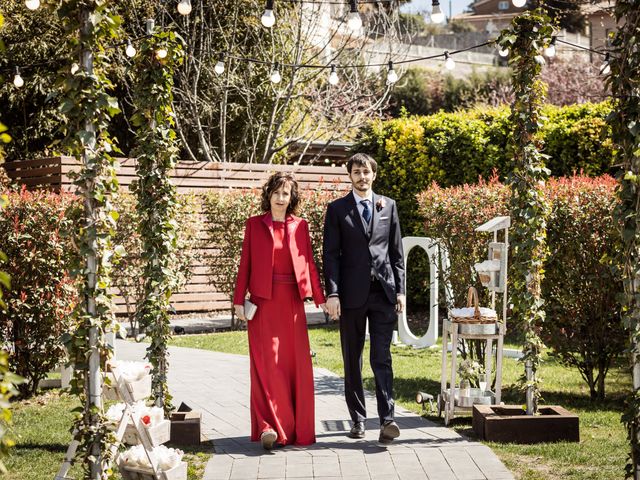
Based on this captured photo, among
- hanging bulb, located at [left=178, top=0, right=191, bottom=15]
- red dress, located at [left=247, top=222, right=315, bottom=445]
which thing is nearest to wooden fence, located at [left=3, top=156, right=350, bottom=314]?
hanging bulb, located at [left=178, top=0, right=191, bottom=15]

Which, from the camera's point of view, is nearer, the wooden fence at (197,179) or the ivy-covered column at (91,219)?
the ivy-covered column at (91,219)

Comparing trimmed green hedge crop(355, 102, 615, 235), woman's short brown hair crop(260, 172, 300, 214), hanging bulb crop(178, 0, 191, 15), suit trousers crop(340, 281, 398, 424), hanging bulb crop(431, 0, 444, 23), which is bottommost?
suit trousers crop(340, 281, 398, 424)

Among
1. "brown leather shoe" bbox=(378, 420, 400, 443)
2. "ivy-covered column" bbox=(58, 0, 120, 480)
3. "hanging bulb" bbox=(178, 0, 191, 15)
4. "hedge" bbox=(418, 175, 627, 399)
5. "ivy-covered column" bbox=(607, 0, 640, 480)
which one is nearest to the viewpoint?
"ivy-covered column" bbox=(607, 0, 640, 480)

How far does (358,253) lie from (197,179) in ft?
30.0

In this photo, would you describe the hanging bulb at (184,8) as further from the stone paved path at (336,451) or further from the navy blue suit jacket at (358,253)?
the stone paved path at (336,451)

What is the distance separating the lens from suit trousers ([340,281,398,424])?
668 cm

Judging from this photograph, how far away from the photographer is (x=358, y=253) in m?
6.72

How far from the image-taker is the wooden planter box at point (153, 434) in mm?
5441

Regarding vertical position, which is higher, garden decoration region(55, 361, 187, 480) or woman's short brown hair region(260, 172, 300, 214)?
woman's short brown hair region(260, 172, 300, 214)

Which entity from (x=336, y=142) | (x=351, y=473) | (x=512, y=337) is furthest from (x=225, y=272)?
(x=351, y=473)

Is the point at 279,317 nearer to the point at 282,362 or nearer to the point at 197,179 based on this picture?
the point at 282,362

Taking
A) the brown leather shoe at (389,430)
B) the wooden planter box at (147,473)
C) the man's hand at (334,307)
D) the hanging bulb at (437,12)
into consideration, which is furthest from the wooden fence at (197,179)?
the wooden planter box at (147,473)

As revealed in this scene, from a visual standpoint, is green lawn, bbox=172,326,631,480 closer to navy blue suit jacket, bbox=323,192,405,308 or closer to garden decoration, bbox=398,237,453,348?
garden decoration, bbox=398,237,453,348

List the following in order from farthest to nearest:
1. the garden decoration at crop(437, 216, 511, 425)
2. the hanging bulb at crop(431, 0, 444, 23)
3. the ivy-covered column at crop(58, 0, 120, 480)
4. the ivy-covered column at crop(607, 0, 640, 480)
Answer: the hanging bulb at crop(431, 0, 444, 23) < the garden decoration at crop(437, 216, 511, 425) < the ivy-covered column at crop(58, 0, 120, 480) < the ivy-covered column at crop(607, 0, 640, 480)
